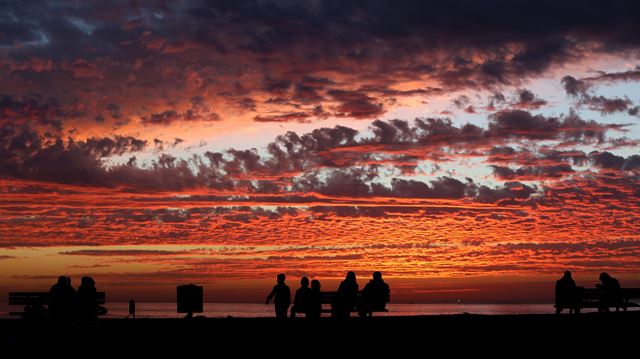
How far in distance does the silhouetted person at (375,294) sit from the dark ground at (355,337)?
2564 mm

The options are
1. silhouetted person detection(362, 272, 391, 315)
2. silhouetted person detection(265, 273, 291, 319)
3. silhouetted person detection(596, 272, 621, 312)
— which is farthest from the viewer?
silhouetted person detection(596, 272, 621, 312)

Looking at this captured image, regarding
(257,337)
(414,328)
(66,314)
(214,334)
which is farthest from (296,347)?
(66,314)

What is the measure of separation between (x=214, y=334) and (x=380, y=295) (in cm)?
814

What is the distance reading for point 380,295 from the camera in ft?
98.5

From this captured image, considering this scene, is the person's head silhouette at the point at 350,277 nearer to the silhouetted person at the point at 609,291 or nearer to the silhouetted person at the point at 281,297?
the silhouetted person at the point at 281,297

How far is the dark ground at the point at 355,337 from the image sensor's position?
1889cm

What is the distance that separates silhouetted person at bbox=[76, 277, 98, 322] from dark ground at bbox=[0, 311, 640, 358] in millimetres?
353

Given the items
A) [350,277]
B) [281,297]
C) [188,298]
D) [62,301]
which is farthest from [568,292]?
[62,301]

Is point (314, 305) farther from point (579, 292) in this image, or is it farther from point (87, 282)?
point (579, 292)

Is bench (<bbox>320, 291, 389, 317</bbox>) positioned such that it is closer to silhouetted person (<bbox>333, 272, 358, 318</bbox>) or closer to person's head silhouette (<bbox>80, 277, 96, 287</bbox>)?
silhouetted person (<bbox>333, 272, 358, 318</bbox>)

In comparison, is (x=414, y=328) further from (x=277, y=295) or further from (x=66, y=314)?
(x=66, y=314)

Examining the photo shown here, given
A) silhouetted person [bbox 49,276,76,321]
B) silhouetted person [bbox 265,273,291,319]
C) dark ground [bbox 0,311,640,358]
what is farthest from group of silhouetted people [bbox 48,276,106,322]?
silhouetted person [bbox 265,273,291,319]

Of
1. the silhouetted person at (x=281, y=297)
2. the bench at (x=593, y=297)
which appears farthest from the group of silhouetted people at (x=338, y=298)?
the bench at (x=593, y=297)

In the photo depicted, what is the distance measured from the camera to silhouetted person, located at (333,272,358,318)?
2989cm
